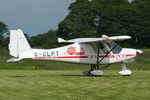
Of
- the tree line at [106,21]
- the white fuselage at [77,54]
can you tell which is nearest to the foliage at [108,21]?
the tree line at [106,21]

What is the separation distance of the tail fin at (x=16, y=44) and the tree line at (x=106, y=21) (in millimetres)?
64739

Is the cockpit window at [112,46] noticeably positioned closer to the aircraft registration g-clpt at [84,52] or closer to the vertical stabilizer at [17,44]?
the aircraft registration g-clpt at [84,52]

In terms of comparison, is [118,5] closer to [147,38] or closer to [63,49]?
[147,38]

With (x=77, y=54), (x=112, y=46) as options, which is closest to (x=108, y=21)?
(x=112, y=46)

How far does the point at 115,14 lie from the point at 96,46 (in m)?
78.4

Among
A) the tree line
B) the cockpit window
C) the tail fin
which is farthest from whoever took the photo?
the tree line

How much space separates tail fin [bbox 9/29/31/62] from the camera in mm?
28641

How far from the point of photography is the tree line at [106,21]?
9861 cm

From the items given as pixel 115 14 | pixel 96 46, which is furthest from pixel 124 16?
pixel 96 46

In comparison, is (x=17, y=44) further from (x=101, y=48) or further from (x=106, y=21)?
(x=106, y=21)

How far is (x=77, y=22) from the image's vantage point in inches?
4336

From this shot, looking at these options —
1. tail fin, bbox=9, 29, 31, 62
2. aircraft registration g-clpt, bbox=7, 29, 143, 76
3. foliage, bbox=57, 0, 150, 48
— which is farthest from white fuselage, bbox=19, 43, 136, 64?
foliage, bbox=57, 0, 150, 48

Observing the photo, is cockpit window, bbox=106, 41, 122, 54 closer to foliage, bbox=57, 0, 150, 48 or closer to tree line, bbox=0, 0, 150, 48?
tree line, bbox=0, 0, 150, 48

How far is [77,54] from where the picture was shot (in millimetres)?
29750
